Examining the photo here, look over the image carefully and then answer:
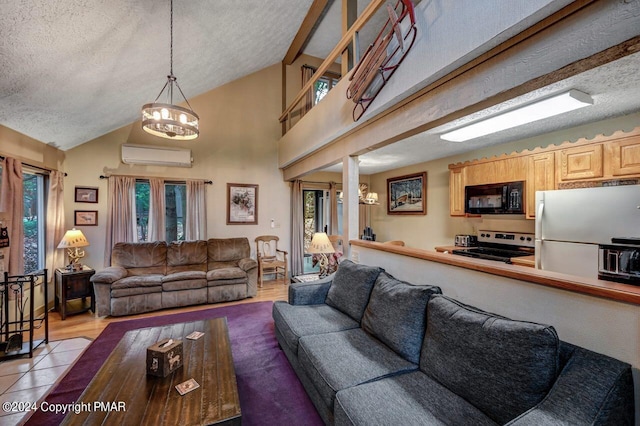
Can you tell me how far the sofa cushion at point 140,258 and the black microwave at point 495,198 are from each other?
4899 mm

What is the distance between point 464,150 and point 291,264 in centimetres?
404

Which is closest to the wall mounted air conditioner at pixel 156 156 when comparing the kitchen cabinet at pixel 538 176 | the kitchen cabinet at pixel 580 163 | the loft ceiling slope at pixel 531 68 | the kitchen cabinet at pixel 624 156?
the loft ceiling slope at pixel 531 68

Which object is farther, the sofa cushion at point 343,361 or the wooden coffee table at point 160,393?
the sofa cushion at point 343,361

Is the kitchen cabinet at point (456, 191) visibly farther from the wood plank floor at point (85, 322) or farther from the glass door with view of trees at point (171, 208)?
the glass door with view of trees at point (171, 208)

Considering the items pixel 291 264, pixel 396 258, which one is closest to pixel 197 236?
pixel 291 264

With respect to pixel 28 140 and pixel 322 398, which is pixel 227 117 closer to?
pixel 28 140

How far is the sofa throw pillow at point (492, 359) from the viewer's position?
1.17 m

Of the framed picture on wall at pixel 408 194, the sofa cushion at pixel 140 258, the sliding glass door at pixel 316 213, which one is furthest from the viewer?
the sliding glass door at pixel 316 213

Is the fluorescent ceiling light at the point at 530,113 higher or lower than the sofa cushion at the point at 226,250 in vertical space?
higher

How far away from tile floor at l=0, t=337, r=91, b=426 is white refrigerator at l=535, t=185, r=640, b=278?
458cm

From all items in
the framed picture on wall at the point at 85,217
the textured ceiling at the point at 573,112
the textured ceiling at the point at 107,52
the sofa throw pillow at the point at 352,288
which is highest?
the textured ceiling at the point at 107,52

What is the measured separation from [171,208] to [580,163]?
6038mm

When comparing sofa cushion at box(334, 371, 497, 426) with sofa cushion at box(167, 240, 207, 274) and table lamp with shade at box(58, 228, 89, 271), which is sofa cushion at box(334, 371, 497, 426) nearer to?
sofa cushion at box(167, 240, 207, 274)

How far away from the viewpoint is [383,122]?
264 centimetres
